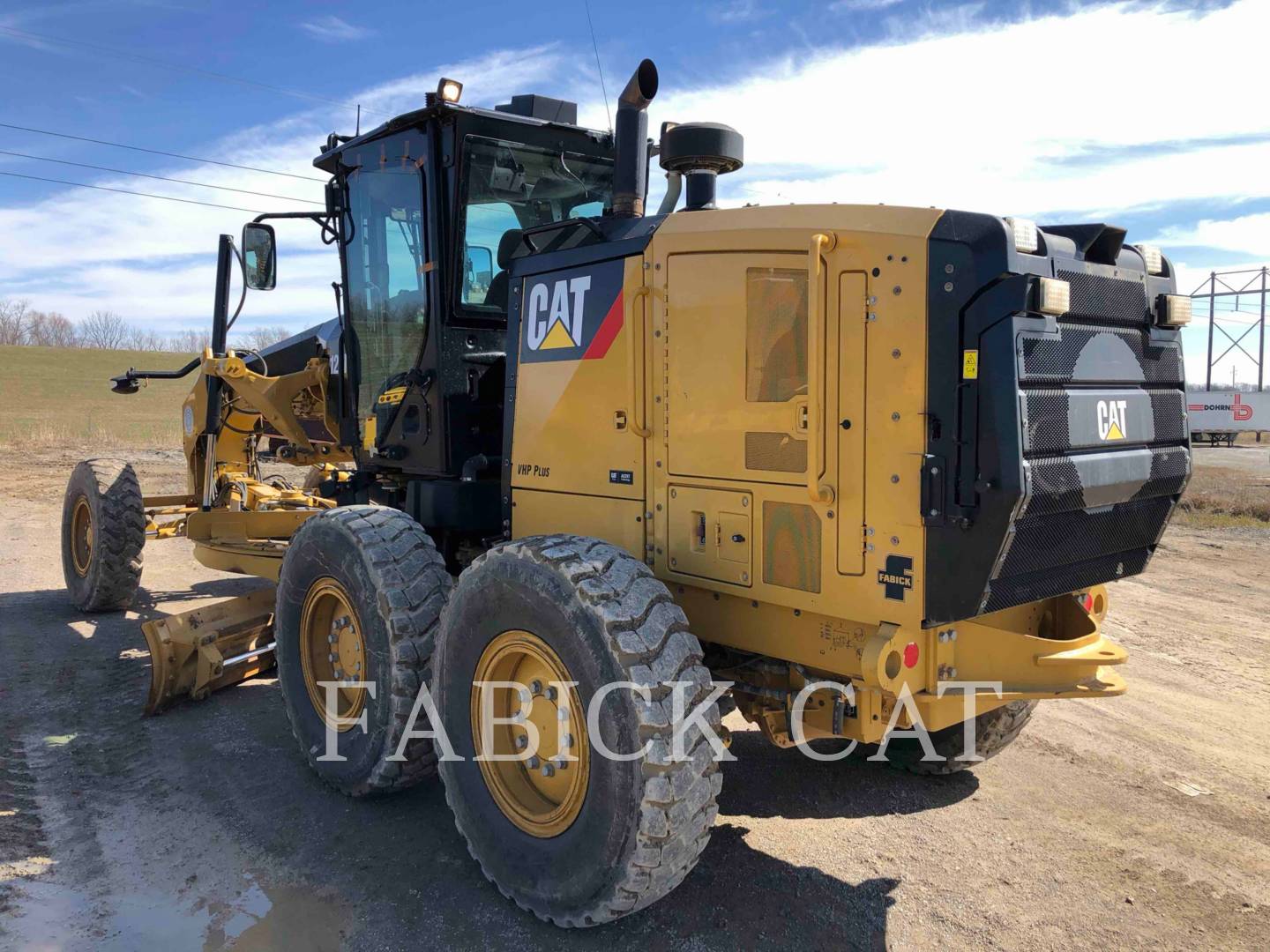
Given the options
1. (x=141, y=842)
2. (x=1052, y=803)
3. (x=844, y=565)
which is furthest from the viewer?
(x=1052, y=803)

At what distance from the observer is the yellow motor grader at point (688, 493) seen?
2898mm

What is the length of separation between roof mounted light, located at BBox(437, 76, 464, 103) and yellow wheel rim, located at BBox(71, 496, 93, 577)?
19.0 ft

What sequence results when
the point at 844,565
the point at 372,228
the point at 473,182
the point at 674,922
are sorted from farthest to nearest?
the point at 372,228 → the point at 473,182 → the point at 674,922 → the point at 844,565

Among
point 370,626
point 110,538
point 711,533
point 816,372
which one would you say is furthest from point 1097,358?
point 110,538

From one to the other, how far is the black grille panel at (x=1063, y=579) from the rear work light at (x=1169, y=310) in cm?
87

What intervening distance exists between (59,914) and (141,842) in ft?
1.81

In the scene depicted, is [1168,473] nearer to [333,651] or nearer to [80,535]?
[333,651]

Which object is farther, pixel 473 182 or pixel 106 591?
pixel 106 591

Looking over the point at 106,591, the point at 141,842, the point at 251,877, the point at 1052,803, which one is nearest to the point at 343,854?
the point at 251,877

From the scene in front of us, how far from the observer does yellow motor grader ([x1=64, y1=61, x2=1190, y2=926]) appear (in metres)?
2.90

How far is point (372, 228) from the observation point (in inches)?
205

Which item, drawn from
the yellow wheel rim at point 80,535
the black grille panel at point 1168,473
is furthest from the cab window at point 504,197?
the yellow wheel rim at point 80,535

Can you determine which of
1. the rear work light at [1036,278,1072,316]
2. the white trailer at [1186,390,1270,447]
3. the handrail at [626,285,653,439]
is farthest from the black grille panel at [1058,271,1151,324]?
the white trailer at [1186,390,1270,447]

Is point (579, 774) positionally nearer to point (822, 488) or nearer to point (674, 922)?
point (674, 922)
